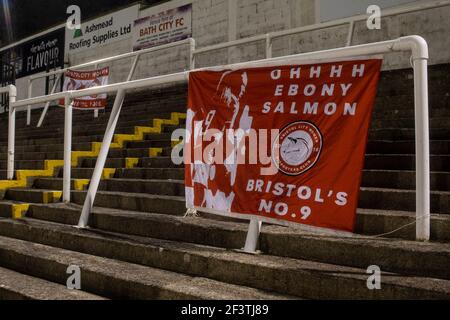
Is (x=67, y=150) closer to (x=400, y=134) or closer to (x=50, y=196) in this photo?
(x=50, y=196)

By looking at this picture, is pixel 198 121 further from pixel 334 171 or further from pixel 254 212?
pixel 334 171

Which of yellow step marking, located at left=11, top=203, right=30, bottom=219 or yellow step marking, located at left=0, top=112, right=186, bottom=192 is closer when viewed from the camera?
yellow step marking, located at left=11, top=203, right=30, bottom=219

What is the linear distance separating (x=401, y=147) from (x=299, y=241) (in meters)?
1.63

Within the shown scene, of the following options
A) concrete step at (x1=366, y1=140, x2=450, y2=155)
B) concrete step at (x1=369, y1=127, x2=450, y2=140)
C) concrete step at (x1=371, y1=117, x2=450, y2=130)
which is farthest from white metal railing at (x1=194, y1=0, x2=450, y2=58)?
concrete step at (x1=366, y1=140, x2=450, y2=155)

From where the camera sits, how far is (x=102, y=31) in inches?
540

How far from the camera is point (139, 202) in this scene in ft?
13.9

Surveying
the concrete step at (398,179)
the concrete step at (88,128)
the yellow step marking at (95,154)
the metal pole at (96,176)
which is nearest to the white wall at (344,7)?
the yellow step marking at (95,154)

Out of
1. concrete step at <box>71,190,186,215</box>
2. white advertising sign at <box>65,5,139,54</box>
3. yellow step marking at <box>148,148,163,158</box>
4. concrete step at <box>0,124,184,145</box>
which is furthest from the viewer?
white advertising sign at <box>65,5,139,54</box>

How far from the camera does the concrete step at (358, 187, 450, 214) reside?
294 cm

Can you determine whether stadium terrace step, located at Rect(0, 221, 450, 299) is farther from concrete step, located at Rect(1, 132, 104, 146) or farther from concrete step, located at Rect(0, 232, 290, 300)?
concrete step, located at Rect(1, 132, 104, 146)

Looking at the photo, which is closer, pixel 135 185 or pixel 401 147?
pixel 401 147

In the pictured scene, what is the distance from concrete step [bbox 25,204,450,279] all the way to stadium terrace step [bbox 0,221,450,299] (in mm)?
99

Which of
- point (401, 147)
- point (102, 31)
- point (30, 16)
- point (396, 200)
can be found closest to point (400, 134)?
point (401, 147)

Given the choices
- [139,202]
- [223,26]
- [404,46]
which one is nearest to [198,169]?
[139,202]
